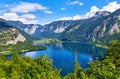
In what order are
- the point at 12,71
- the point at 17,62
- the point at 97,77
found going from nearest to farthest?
the point at 97,77, the point at 12,71, the point at 17,62

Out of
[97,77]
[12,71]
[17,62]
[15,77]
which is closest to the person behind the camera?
[97,77]

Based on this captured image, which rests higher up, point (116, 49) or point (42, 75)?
point (116, 49)

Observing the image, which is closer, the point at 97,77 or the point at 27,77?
the point at 97,77

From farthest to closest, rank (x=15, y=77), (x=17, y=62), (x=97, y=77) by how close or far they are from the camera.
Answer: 1. (x=17, y=62)
2. (x=15, y=77)
3. (x=97, y=77)

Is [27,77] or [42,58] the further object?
[42,58]

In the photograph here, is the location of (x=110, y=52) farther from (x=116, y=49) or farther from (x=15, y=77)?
(x=15, y=77)

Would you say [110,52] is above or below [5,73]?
above

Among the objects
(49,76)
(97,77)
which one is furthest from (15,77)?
(97,77)

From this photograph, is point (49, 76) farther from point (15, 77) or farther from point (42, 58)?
point (42, 58)

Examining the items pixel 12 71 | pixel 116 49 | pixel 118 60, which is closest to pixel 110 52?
pixel 116 49
